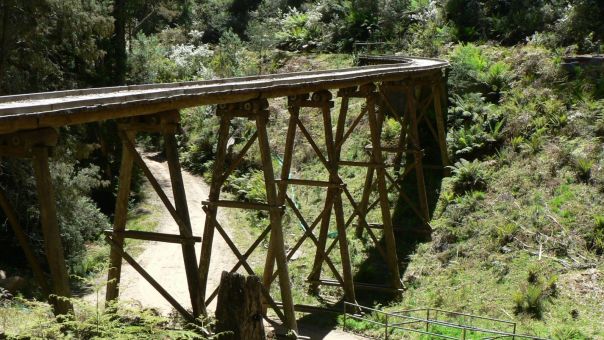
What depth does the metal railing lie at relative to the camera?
14391 mm

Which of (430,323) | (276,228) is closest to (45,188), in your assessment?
(276,228)

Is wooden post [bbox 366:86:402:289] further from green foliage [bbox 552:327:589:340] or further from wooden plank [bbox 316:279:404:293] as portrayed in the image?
green foliage [bbox 552:327:589:340]

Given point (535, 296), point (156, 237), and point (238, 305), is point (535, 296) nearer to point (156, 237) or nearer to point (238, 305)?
point (156, 237)

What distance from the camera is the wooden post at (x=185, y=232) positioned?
10539mm

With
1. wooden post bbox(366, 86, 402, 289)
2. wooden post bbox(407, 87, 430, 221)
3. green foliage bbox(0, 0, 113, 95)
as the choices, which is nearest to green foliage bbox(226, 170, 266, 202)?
wooden post bbox(407, 87, 430, 221)

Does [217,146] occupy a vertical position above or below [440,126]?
above

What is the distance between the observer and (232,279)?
20.3 ft

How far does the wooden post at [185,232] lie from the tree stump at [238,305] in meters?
4.36

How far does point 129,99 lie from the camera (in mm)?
9516

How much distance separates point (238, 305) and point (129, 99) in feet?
13.6

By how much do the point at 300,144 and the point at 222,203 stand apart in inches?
567

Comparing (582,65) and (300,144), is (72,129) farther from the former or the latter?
(582,65)

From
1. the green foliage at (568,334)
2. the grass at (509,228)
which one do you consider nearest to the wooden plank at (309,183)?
the grass at (509,228)

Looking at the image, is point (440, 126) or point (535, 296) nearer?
point (535, 296)
